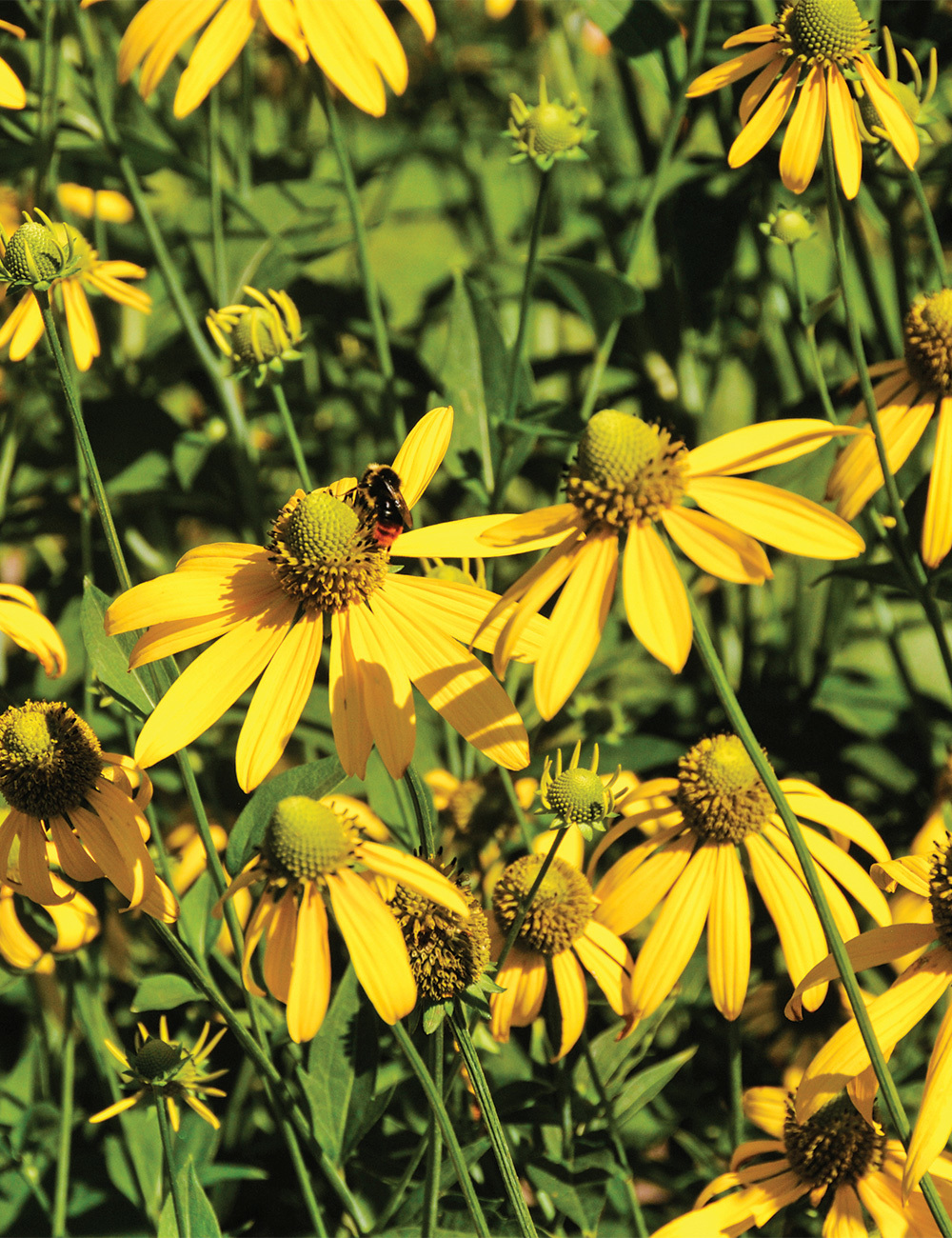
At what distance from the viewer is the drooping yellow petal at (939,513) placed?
0.90 meters

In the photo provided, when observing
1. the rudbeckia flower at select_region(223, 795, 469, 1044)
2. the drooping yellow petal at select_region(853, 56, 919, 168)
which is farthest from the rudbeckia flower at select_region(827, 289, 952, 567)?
the rudbeckia flower at select_region(223, 795, 469, 1044)

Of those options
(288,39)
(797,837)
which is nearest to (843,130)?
(288,39)

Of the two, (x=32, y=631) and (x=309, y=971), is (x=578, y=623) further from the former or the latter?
(x=32, y=631)

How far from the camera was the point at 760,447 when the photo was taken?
2.05 feet

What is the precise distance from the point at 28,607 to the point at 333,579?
0.30m

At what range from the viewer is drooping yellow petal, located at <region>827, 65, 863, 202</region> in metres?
0.79

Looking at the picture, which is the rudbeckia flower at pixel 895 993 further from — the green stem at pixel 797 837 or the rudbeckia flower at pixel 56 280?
the rudbeckia flower at pixel 56 280

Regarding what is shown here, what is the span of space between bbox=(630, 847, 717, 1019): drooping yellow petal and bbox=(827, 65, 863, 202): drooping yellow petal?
1.66 feet

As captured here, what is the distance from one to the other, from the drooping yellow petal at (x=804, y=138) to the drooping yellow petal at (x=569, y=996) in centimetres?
57

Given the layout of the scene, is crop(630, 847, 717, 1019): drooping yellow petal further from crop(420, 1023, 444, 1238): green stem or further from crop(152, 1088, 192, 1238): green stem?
crop(152, 1088, 192, 1238): green stem

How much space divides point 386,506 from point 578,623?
0.25 meters

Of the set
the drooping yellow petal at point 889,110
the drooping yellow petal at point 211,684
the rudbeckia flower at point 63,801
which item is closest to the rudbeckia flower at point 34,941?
the rudbeckia flower at point 63,801

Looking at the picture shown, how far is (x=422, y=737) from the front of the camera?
1.24m

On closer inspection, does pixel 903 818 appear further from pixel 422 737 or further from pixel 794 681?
pixel 422 737
